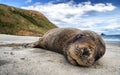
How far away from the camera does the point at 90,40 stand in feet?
15.2

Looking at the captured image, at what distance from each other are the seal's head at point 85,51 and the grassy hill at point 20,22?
504 inches

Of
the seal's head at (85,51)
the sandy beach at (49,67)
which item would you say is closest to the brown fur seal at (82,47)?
the seal's head at (85,51)

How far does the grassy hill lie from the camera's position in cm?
1719

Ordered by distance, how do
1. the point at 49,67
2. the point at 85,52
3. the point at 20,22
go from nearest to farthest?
1. the point at 49,67
2. the point at 85,52
3. the point at 20,22

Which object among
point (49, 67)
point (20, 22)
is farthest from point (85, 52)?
point (20, 22)

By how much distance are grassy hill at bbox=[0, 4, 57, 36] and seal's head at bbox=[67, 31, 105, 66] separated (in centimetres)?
1281

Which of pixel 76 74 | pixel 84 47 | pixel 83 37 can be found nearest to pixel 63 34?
pixel 83 37

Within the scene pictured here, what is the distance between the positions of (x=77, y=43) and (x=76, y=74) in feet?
2.56

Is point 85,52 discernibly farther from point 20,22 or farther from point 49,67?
point 20,22

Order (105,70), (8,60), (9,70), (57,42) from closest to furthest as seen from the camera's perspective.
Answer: (9,70)
(105,70)
(8,60)
(57,42)

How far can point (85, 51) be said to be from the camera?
14.1 feet

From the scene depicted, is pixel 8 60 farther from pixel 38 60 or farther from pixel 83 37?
pixel 83 37

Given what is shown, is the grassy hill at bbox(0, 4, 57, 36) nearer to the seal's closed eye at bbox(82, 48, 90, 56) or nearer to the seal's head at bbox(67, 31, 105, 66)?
the seal's head at bbox(67, 31, 105, 66)

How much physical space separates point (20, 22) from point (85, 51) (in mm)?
14366
